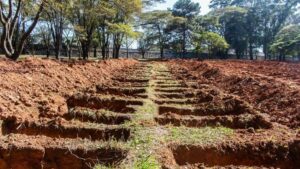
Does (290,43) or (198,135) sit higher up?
(290,43)

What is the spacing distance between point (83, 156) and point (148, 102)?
13.1 ft

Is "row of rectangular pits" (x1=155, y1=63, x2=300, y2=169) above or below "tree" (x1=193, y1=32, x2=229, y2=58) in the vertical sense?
below

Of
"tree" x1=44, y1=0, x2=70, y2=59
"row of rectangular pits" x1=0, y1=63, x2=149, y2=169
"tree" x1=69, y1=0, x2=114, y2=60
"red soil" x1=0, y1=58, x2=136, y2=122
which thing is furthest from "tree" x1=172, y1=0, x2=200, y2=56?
"row of rectangular pits" x1=0, y1=63, x2=149, y2=169

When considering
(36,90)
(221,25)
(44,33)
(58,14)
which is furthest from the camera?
(221,25)

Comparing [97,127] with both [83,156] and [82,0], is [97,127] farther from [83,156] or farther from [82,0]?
[82,0]

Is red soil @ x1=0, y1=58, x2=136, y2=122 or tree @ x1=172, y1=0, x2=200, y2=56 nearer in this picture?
red soil @ x1=0, y1=58, x2=136, y2=122

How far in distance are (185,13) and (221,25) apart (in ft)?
21.8

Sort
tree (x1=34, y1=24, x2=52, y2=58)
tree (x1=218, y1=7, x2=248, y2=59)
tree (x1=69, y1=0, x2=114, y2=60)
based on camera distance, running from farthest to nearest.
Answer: tree (x1=218, y1=7, x2=248, y2=59) < tree (x1=34, y1=24, x2=52, y2=58) < tree (x1=69, y1=0, x2=114, y2=60)

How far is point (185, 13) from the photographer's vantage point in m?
62.1

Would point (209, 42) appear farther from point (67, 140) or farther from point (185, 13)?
point (67, 140)

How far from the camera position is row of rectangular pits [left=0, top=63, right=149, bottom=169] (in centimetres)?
548

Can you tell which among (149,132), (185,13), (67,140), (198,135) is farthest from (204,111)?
(185,13)

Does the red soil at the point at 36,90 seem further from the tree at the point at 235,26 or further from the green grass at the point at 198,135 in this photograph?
the tree at the point at 235,26

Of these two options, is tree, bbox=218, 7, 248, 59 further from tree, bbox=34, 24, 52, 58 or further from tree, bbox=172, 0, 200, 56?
tree, bbox=34, 24, 52, 58
